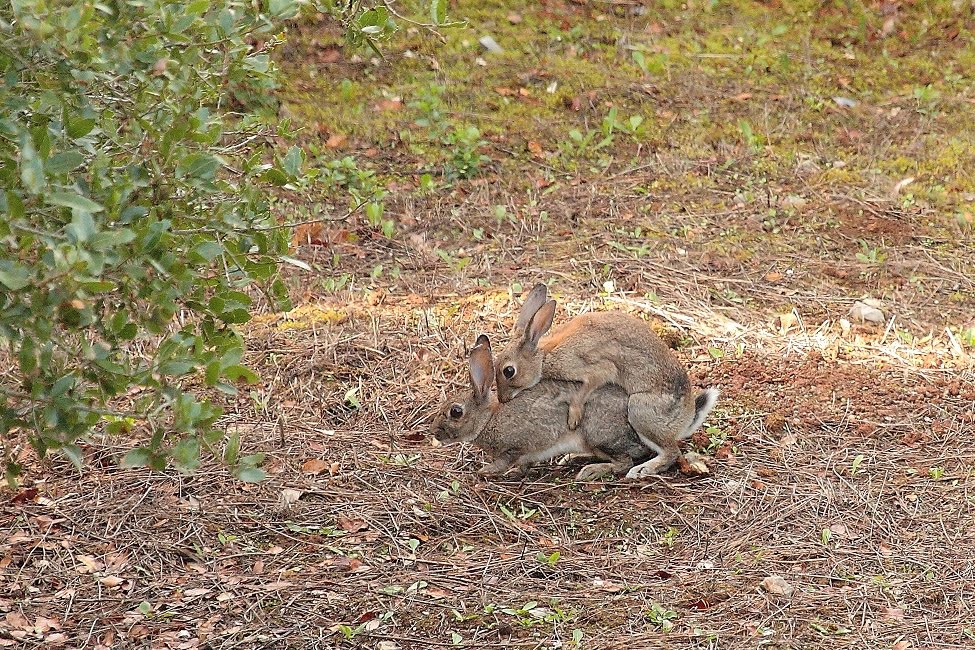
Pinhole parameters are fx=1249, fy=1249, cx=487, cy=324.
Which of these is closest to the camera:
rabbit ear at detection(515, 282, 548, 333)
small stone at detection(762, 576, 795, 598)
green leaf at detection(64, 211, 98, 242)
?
green leaf at detection(64, 211, 98, 242)

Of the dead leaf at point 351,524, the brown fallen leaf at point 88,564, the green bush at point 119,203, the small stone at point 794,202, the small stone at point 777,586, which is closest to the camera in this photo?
the green bush at point 119,203

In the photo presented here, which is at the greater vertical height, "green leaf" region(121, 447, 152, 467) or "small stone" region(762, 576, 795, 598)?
"green leaf" region(121, 447, 152, 467)

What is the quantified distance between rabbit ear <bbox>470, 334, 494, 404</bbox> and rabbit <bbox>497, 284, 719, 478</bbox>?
56mm

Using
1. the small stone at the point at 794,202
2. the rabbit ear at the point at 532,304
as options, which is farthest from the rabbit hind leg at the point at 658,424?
the small stone at the point at 794,202

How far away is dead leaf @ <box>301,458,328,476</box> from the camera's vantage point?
568 cm

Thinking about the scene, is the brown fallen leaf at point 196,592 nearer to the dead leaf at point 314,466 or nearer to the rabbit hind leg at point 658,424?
the dead leaf at point 314,466

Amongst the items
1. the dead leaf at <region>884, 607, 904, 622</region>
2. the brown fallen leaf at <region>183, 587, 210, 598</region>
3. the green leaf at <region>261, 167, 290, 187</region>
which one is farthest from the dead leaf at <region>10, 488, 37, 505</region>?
the dead leaf at <region>884, 607, 904, 622</region>

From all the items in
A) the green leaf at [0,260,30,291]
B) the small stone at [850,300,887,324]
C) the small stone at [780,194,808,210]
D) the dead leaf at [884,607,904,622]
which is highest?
the green leaf at [0,260,30,291]

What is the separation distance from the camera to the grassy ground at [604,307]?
4777mm

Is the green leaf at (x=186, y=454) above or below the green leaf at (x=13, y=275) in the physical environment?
below

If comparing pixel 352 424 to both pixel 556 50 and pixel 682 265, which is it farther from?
pixel 556 50

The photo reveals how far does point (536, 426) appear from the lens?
5.81m

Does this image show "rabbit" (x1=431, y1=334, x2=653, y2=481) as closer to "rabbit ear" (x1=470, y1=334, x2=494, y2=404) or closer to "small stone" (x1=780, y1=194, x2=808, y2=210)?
"rabbit ear" (x1=470, y1=334, x2=494, y2=404)

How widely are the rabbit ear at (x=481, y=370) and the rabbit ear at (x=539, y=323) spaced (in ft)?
0.64
